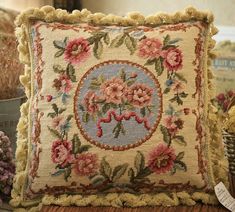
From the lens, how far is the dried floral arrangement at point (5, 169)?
3.22 feet

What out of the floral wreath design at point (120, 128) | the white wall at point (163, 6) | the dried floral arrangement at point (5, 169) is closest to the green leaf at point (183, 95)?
the floral wreath design at point (120, 128)

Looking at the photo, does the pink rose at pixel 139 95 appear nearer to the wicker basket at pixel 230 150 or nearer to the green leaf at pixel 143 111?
the green leaf at pixel 143 111

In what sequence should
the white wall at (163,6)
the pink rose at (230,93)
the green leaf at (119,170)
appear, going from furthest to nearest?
the white wall at (163,6)
the pink rose at (230,93)
the green leaf at (119,170)

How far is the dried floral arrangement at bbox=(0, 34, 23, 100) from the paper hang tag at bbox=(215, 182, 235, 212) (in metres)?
0.60

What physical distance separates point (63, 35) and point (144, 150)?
31 centimetres

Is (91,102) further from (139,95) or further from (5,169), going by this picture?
(5,169)

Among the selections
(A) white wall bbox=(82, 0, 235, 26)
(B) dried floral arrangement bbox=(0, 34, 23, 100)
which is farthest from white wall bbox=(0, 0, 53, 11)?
(B) dried floral arrangement bbox=(0, 34, 23, 100)

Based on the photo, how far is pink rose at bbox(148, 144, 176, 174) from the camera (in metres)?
0.92

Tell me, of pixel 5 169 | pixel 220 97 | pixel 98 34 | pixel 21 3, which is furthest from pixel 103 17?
pixel 21 3

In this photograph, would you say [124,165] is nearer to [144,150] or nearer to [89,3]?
[144,150]

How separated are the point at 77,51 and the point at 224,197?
1.49 feet

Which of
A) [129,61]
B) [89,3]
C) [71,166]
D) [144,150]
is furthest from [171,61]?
[89,3]

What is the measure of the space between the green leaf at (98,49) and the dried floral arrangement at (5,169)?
301 mm

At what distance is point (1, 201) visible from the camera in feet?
3.13
